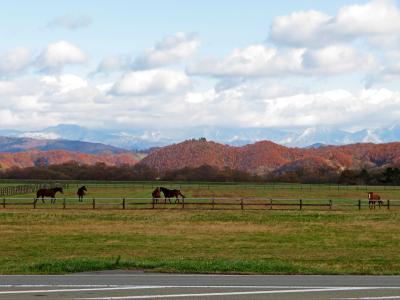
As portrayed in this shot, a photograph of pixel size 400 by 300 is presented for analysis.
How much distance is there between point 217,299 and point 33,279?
494cm

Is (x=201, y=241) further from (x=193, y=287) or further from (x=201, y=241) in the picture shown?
(x=193, y=287)

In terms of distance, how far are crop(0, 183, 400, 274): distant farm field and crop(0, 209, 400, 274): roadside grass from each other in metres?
0.03

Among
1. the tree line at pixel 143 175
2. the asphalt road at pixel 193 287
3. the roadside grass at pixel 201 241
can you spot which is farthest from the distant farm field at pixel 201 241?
the tree line at pixel 143 175

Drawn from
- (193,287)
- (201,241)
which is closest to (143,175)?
(201,241)

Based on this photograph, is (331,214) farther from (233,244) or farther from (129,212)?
(233,244)

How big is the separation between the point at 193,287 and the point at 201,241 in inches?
550

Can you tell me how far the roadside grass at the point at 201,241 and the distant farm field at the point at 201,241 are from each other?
30 millimetres

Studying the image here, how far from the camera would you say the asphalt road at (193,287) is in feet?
40.7

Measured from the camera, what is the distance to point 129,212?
43.9 metres

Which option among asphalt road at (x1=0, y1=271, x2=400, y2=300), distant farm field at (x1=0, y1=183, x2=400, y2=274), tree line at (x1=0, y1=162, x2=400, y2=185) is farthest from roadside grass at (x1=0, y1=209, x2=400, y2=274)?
tree line at (x1=0, y1=162, x2=400, y2=185)

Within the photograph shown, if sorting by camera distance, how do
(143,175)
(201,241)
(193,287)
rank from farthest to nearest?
(143,175)
(201,241)
(193,287)

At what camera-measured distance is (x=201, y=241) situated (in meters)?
27.5

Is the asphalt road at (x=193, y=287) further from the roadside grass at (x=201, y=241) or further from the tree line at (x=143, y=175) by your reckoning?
the tree line at (x=143, y=175)

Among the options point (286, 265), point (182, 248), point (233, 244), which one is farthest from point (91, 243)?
point (286, 265)
